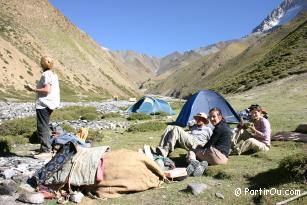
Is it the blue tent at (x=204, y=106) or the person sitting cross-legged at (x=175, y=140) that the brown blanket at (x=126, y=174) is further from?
the blue tent at (x=204, y=106)

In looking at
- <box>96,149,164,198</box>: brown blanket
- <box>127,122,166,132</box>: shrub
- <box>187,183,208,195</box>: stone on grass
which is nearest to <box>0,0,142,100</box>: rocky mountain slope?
<box>127,122,166,132</box>: shrub

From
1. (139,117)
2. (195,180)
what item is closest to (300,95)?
(139,117)

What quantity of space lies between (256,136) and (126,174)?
561cm

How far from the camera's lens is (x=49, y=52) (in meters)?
87.6

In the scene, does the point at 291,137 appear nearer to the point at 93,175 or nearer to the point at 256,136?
the point at 256,136

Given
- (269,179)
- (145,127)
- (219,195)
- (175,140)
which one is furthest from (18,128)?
(269,179)

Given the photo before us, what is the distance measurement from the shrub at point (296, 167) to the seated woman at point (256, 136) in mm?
3325

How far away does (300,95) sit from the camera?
120 feet

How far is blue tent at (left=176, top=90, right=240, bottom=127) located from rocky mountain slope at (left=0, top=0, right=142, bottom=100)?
119 feet

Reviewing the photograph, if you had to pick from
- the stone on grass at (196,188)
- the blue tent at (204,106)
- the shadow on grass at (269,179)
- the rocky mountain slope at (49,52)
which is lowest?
the stone on grass at (196,188)

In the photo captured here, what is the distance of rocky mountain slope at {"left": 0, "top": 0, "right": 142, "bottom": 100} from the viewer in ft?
207

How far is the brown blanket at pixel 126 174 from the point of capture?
9664 mm

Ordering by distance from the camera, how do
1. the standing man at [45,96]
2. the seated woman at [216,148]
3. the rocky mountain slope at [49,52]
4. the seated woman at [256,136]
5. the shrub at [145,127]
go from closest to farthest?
the seated woman at [216,148], the standing man at [45,96], the seated woman at [256,136], the shrub at [145,127], the rocky mountain slope at [49,52]

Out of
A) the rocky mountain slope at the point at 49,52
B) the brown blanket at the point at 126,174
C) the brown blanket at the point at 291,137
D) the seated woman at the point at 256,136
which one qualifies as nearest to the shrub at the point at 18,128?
the brown blanket at the point at 126,174
